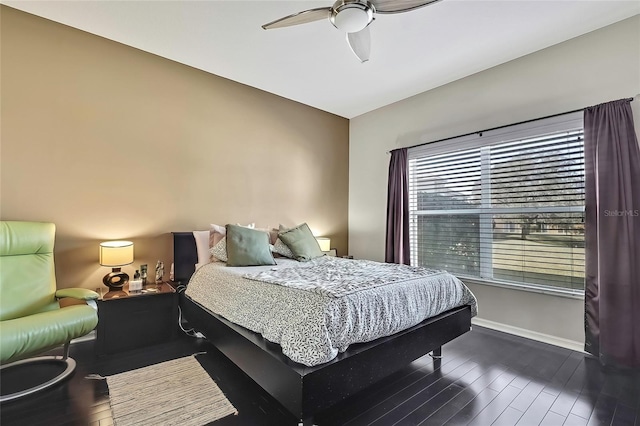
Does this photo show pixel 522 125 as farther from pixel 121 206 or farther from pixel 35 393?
pixel 35 393

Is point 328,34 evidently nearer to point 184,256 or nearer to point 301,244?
point 301,244

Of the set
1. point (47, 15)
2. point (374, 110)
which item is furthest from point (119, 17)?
point (374, 110)

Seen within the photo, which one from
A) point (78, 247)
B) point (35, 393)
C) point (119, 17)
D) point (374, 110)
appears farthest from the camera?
point (374, 110)

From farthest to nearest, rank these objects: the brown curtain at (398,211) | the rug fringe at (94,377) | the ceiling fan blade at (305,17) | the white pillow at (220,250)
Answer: the brown curtain at (398,211) → the white pillow at (220,250) → the rug fringe at (94,377) → the ceiling fan blade at (305,17)

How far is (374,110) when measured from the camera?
4.76m

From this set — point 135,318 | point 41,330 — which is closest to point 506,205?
point 135,318

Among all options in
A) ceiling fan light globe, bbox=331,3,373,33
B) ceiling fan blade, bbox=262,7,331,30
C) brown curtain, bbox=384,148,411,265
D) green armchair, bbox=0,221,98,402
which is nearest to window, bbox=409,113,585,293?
brown curtain, bbox=384,148,411,265

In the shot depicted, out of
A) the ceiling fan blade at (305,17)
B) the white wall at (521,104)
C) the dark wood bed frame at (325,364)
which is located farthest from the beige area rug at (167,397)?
the white wall at (521,104)

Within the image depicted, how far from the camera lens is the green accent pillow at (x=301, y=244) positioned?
3.45 m

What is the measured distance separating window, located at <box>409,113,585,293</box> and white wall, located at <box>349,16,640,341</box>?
0.56ft

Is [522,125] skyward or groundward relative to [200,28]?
groundward

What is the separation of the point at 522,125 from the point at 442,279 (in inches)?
76.0

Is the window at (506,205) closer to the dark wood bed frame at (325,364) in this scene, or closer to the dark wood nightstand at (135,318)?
the dark wood bed frame at (325,364)

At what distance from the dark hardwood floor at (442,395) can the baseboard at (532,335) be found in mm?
133
